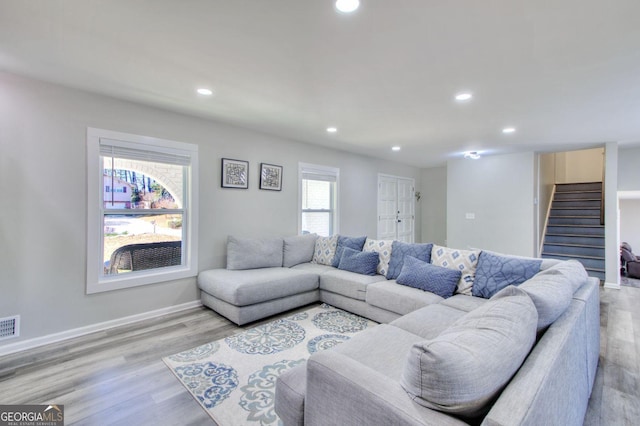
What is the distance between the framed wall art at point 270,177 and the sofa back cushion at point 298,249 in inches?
33.2

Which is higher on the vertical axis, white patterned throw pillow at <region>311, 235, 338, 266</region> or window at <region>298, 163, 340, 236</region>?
window at <region>298, 163, 340, 236</region>

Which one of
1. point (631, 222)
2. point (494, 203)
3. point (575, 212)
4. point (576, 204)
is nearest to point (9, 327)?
point (494, 203)

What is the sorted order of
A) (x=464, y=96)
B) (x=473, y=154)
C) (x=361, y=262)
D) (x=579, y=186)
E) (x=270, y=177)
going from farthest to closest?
(x=579, y=186) → (x=473, y=154) → (x=270, y=177) → (x=361, y=262) → (x=464, y=96)

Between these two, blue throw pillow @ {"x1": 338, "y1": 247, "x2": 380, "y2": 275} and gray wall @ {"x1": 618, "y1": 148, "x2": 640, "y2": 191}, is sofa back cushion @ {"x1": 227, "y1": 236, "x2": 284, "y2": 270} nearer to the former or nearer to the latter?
blue throw pillow @ {"x1": 338, "y1": 247, "x2": 380, "y2": 275}

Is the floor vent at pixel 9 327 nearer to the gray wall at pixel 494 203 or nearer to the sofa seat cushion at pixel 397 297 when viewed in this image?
the sofa seat cushion at pixel 397 297

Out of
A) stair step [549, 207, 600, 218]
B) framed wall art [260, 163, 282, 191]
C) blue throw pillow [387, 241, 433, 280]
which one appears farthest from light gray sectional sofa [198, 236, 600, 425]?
stair step [549, 207, 600, 218]

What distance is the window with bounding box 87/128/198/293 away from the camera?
2.94 m

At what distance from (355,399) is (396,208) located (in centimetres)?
636

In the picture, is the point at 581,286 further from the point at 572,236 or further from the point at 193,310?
the point at 572,236

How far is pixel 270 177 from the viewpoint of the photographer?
14.6ft

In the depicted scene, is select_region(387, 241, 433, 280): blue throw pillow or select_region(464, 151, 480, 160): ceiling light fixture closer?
select_region(387, 241, 433, 280): blue throw pillow

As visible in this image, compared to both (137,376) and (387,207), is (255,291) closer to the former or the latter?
(137,376)

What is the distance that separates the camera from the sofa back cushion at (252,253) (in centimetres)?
372

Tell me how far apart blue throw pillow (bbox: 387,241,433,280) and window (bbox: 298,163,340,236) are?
6.17ft
